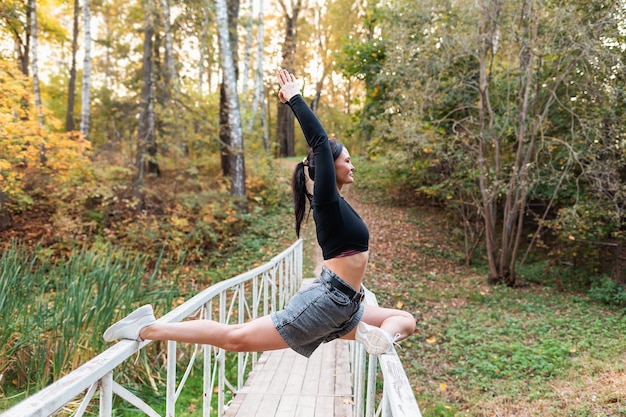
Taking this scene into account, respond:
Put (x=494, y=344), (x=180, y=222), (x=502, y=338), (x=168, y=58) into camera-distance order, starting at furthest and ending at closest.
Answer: (x=168, y=58)
(x=180, y=222)
(x=502, y=338)
(x=494, y=344)

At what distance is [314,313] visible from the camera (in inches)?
88.1

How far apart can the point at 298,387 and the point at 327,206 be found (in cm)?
234

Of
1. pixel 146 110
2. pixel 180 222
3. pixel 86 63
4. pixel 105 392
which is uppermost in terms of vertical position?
pixel 86 63

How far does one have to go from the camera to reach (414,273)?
11.1 meters

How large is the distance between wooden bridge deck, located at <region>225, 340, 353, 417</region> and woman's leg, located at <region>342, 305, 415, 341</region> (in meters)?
1.18

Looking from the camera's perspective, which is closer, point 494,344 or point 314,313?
point 314,313

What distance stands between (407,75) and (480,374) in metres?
6.76

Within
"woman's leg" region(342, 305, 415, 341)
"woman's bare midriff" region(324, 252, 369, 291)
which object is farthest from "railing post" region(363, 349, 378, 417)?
"woman's bare midriff" region(324, 252, 369, 291)

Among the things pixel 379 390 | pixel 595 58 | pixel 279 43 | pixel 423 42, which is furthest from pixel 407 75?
pixel 279 43

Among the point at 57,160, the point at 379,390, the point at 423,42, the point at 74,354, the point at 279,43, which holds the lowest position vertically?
the point at 379,390

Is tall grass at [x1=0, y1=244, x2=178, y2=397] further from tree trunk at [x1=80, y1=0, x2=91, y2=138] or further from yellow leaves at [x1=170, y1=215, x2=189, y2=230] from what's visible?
tree trunk at [x1=80, y1=0, x2=91, y2=138]

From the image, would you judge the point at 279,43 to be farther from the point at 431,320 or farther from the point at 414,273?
the point at 431,320

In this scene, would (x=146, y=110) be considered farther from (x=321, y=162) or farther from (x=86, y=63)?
Answer: (x=321, y=162)

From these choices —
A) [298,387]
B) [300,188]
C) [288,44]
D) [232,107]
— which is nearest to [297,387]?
[298,387]
